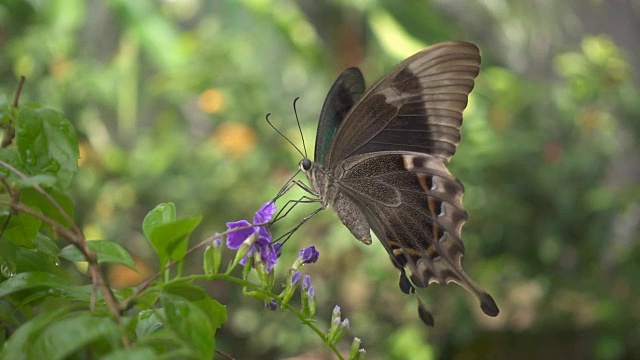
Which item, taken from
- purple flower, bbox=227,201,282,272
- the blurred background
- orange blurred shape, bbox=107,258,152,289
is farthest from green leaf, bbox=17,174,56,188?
orange blurred shape, bbox=107,258,152,289

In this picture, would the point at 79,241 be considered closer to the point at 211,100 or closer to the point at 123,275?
the point at 123,275

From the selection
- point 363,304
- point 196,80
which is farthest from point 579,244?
point 196,80

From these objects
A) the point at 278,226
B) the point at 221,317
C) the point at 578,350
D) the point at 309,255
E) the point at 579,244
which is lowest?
the point at 221,317

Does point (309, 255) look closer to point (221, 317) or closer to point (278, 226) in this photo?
point (221, 317)

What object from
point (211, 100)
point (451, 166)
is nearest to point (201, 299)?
point (451, 166)

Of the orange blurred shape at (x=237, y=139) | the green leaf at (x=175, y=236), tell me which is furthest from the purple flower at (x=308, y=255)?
the orange blurred shape at (x=237, y=139)

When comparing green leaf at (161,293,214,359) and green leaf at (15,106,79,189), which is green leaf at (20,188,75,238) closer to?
green leaf at (15,106,79,189)

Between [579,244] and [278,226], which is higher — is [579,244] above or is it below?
above
